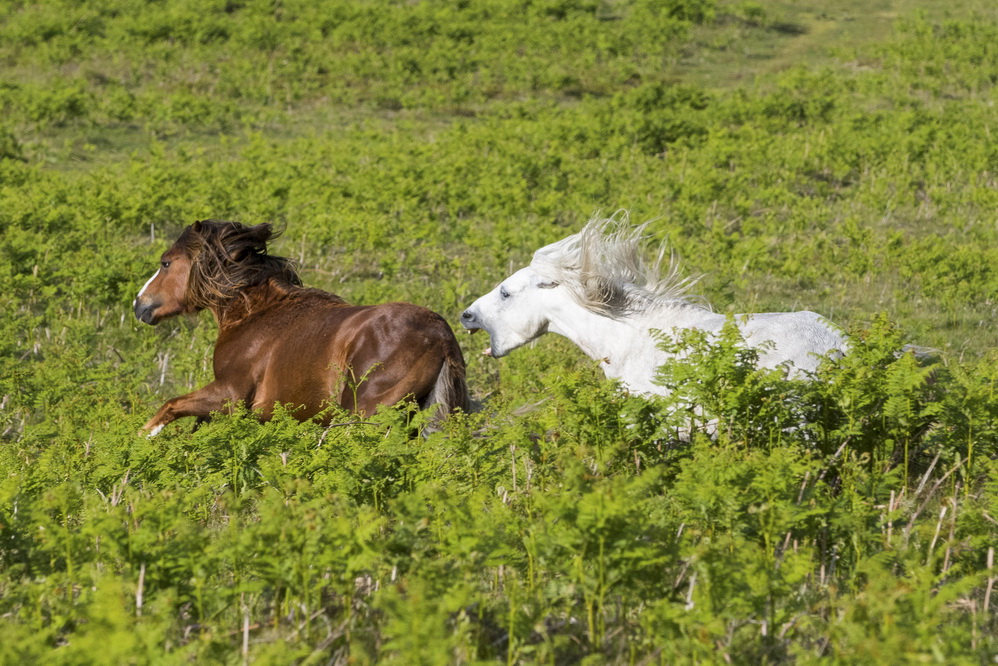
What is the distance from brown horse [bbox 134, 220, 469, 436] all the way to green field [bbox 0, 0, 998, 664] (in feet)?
1.41

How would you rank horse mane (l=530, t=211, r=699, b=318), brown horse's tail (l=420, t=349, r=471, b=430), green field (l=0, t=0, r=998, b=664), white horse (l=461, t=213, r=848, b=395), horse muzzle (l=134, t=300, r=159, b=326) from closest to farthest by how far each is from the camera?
green field (l=0, t=0, r=998, b=664)
white horse (l=461, t=213, r=848, b=395)
brown horse's tail (l=420, t=349, r=471, b=430)
horse mane (l=530, t=211, r=699, b=318)
horse muzzle (l=134, t=300, r=159, b=326)

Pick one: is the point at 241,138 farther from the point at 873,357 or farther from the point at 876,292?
the point at 873,357

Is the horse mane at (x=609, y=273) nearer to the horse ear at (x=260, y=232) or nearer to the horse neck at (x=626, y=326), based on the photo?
the horse neck at (x=626, y=326)

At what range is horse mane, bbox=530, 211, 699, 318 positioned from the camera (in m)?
6.00

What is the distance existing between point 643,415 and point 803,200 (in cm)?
1080

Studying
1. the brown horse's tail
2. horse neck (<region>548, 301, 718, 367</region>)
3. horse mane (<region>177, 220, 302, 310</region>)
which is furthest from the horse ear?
horse neck (<region>548, 301, 718, 367</region>)

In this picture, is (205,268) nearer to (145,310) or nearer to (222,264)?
(222,264)

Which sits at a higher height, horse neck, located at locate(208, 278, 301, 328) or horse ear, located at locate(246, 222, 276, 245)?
horse ear, located at locate(246, 222, 276, 245)

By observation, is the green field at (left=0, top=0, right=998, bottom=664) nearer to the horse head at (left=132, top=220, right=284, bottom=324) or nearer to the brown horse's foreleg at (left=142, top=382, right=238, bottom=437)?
the brown horse's foreleg at (left=142, top=382, right=238, bottom=437)

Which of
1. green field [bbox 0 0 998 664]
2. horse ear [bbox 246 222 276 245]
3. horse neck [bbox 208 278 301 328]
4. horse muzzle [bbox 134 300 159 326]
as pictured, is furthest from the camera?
horse muzzle [bbox 134 300 159 326]

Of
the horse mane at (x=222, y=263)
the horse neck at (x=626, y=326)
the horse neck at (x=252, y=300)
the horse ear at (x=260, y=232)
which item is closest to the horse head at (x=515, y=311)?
the horse neck at (x=626, y=326)

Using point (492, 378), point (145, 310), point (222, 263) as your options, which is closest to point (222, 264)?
point (222, 263)

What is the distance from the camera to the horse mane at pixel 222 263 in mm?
6910

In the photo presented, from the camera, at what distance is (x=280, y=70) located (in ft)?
81.6
